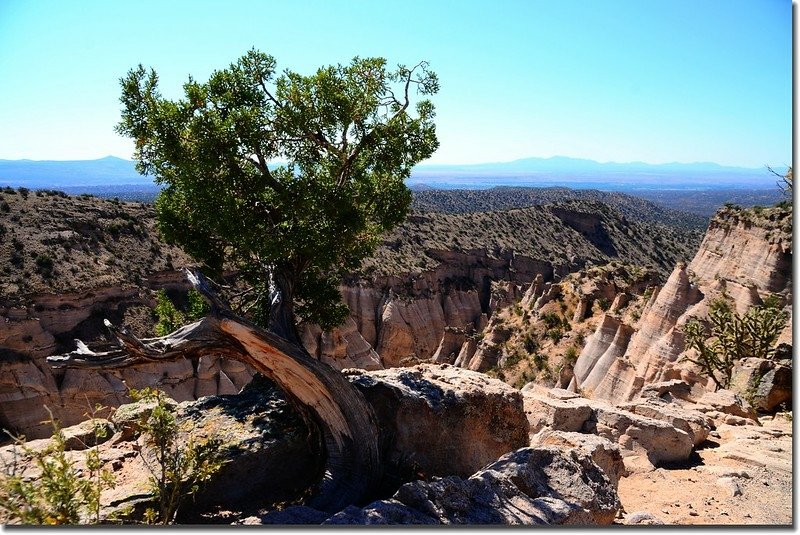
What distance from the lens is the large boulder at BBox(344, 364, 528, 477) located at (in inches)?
388

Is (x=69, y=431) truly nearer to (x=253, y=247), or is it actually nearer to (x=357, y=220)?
(x=253, y=247)

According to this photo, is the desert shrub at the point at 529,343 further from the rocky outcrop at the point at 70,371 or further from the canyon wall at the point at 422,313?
the rocky outcrop at the point at 70,371

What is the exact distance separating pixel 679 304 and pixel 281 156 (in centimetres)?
2097

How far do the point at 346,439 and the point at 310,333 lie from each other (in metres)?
27.0

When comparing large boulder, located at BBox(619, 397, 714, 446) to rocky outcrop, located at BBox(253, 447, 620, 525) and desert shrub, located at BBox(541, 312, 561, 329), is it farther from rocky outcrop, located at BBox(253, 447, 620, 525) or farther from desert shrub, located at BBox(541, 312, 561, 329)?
desert shrub, located at BBox(541, 312, 561, 329)

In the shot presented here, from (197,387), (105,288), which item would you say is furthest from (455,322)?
(105,288)

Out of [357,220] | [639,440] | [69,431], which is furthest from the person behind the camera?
[639,440]

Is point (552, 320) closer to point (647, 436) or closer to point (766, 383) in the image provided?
point (766, 383)

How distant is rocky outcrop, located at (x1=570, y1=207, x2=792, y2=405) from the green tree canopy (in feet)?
50.2

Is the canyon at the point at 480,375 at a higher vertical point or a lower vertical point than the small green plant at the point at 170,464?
lower

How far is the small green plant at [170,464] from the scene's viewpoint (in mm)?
6398

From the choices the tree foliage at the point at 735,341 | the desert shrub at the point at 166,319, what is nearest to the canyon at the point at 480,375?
the tree foliage at the point at 735,341

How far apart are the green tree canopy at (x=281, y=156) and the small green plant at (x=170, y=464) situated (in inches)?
92.1

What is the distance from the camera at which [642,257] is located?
68.8m
